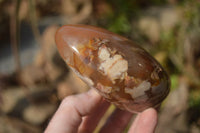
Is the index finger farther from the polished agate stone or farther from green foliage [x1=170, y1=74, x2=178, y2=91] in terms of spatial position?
green foliage [x1=170, y1=74, x2=178, y2=91]

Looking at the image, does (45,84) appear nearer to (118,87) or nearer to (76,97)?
(76,97)

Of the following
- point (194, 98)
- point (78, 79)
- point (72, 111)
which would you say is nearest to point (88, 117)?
point (72, 111)

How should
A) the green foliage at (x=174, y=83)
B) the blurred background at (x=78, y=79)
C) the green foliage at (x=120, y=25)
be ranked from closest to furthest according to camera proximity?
the blurred background at (x=78, y=79)
the green foliage at (x=174, y=83)
the green foliage at (x=120, y=25)

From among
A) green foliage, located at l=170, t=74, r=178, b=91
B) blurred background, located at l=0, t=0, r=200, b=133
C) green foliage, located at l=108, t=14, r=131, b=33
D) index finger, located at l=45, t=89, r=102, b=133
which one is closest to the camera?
index finger, located at l=45, t=89, r=102, b=133

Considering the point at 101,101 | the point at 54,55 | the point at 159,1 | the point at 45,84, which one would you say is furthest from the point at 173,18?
the point at 101,101

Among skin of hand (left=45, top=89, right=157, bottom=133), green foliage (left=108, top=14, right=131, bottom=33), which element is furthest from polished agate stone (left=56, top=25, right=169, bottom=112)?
green foliage (left=108, top=14, right=131, bottom=33)

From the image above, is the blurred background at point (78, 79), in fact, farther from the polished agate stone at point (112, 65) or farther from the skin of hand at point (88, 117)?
the polished agate stone at point (112, 65)

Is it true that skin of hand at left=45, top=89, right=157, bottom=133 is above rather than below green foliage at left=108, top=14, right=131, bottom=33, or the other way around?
above

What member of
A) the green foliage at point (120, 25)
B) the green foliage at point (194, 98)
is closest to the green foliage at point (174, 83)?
the green foliage at point (194, 98)
